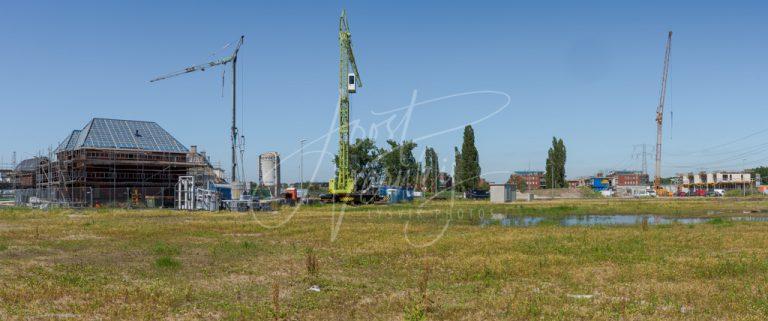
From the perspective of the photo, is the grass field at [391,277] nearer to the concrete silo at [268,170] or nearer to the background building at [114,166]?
the background building at [114,166]

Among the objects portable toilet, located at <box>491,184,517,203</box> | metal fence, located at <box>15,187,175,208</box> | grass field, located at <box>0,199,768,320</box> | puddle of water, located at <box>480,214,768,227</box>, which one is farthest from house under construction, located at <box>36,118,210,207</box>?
grass field, located at <box>0,199,768,320</box>

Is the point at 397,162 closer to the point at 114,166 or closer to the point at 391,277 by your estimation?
the point at 114,166

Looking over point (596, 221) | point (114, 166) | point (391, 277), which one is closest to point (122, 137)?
point (114, 166)

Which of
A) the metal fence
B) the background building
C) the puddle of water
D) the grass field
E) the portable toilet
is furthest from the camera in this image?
the portable toilet

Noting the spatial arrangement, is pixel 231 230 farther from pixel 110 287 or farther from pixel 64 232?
pixel 110 287

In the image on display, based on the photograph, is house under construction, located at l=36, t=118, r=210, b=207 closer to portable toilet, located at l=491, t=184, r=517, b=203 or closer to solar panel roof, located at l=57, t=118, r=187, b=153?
solar panel roof, located at l=57, t=118, r=187, b=153

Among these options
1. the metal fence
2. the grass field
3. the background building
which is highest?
the background building

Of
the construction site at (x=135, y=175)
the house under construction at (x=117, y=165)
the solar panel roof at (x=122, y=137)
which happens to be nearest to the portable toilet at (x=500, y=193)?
the construction site at (x=135, y=175)

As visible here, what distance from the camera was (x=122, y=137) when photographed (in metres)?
76.9

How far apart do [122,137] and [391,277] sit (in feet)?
229

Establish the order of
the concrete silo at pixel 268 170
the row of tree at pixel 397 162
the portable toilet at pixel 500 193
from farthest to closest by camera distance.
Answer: the row of tree at pixel 397 162, the concrete silo at pixel 268 170, the portable toilet at pixel 500 193

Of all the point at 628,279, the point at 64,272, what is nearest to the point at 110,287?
the point at 64,272

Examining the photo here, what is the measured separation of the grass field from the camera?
1113 centimetres

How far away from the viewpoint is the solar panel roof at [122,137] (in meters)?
73.6
